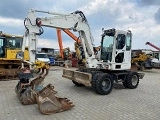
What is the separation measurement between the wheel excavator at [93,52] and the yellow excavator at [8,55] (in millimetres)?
4460

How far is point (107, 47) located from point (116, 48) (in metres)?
Answer: 0.57

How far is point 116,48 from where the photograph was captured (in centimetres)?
1051

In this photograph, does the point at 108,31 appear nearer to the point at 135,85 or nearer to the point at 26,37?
the point at 135,85

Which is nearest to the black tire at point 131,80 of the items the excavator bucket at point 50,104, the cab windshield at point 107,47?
the cab windshield at point 107,47

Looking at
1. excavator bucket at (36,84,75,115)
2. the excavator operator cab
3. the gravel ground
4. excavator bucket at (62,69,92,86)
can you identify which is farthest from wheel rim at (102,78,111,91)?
excavator bucket at (36,84,75,115)

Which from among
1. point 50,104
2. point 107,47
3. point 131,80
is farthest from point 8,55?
point 50,104

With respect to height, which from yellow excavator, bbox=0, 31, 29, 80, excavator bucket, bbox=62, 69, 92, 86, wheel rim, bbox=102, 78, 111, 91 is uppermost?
yellow excavator, bbox=0, 31, 29, 80

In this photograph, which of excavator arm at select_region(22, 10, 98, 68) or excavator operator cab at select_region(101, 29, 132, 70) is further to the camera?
excavator operator cab at select_region(101, 29, 132, 70)

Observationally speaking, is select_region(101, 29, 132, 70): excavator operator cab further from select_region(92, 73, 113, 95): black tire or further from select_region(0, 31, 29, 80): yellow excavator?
select_region(0, 31, 29, 80): yellow excavator

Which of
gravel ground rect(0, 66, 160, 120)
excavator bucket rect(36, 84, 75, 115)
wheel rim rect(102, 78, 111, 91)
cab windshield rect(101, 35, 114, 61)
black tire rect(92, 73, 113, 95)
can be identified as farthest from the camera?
cab windshield rect(101, 35, 114, 61)

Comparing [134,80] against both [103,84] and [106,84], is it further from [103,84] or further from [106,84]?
[103,84]

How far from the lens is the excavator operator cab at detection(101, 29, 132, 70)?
413 inches

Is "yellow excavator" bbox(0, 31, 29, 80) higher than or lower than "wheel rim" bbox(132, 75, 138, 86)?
higher

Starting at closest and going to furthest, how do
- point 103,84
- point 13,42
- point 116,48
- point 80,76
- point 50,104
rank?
1. point 50,104
2. point 103,84
3. point 80,76
4. point 116,48
5. point 13,42
